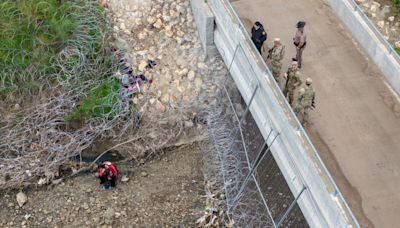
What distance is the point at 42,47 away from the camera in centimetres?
1639

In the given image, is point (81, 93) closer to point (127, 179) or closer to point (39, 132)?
point (39, 132)

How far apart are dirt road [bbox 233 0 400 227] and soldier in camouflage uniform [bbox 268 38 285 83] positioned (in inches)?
31.0

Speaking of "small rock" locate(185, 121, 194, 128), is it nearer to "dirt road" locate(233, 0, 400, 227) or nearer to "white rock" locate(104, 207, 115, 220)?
"white rock" locate(104, 207, 115, 220)

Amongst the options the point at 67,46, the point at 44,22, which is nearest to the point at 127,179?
the point at 67,46

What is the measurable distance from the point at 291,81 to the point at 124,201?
20.3ft

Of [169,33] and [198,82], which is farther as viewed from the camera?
[169,33]

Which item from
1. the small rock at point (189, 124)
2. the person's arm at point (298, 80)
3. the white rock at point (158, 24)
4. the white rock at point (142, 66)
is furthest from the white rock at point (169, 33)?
the person's arm at point (298, 80)

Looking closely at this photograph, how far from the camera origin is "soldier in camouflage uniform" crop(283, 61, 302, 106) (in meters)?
11.6

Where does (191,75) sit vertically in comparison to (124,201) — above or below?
above

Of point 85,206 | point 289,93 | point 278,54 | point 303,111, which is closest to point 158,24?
point 278,54

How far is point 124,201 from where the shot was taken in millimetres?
14891

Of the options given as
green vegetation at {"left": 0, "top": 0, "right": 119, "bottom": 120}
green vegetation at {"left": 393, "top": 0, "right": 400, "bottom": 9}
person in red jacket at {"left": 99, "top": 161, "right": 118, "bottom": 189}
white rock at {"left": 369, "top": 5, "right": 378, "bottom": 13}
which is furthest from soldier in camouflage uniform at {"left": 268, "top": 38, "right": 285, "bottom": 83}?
green vegetation at {"left": 393, "top": 0, "right": 400, "bottom": 9}

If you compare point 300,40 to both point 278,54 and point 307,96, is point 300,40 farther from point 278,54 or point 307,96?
point 307,96

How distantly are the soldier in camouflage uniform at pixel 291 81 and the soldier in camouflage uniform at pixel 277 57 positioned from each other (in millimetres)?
424
